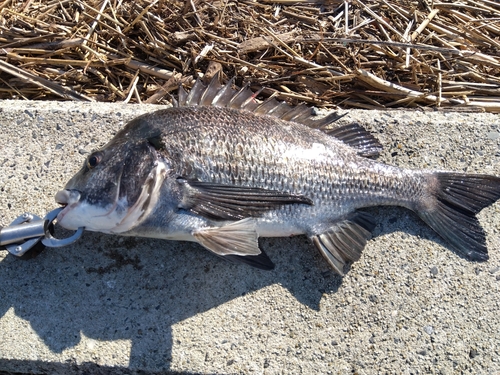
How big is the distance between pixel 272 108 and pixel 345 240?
959mm

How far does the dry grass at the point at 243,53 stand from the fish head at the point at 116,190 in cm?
113

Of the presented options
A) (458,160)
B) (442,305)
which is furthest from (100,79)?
(442,305)

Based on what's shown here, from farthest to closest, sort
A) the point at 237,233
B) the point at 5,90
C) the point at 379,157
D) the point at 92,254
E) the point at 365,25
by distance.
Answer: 1. the point at 365,25
2. the point at 5,90
3. the point at 379,157
4. the point at 92,254
5. the point at 237,233

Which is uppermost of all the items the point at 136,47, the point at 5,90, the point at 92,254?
the point at 136,47

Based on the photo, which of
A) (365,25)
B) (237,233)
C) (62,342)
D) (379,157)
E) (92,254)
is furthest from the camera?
(365,25)

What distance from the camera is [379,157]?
3.00 m

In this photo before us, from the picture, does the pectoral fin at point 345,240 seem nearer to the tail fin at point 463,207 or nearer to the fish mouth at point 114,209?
the tail fin at point 463,207

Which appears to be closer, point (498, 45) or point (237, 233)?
point (237, 233)

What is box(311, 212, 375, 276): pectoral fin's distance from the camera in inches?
105

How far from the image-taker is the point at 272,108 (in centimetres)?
283

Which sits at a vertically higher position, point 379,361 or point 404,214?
point 404,214

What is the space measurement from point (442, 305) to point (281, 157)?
1359 mm

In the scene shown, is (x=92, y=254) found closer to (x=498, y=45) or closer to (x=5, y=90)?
(x=5, y=90)

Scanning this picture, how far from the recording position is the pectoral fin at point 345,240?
2670 millimetres
